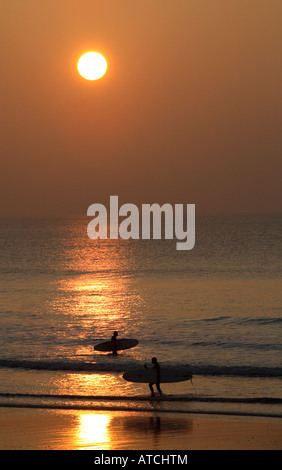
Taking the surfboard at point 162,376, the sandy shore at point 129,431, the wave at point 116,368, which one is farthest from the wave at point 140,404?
the wave at point 116,368

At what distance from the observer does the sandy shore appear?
19.6 metres

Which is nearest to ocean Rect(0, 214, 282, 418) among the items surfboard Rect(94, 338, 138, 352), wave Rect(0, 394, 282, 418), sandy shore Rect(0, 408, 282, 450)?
wave Rect(0, 394, 282, 418)

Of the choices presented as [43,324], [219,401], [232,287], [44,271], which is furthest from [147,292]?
[219,401]

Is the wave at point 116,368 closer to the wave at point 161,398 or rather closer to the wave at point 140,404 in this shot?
the wave at point 161,398

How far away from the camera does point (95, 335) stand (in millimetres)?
45750

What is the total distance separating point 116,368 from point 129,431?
12.9 meters

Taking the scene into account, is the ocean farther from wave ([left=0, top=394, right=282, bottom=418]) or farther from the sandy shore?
the sandy shore

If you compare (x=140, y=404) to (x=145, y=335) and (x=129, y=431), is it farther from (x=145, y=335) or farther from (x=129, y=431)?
(x=145, y=335)

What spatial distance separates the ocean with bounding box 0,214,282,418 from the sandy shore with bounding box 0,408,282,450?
1.25 meters

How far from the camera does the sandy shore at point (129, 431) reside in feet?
64.2

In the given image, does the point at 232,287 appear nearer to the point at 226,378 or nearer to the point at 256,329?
the point at 256,329

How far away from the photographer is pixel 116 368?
34.1 meters

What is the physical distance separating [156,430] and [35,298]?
46.7 metres
